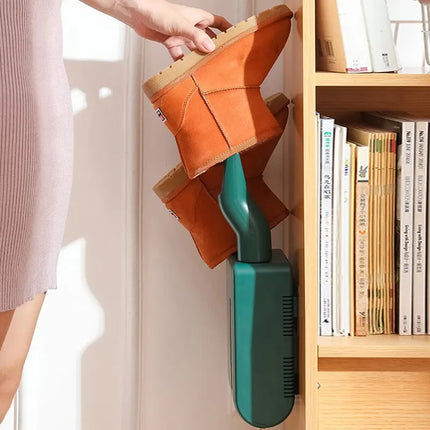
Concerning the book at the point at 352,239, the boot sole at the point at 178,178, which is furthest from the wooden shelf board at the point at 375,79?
the boot sole at the point at 178,178

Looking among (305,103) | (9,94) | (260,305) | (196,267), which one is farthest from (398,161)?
(9,94)

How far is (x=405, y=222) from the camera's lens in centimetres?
119

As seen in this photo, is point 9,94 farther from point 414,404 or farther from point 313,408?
point 414,404

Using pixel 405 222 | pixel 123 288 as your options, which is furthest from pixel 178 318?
pixel 405 222

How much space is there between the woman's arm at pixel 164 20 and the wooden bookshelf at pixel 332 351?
0.55ft

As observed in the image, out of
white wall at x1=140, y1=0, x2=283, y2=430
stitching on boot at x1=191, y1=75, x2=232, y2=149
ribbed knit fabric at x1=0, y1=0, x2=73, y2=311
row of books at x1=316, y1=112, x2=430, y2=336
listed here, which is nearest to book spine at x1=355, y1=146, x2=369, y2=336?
row of books at x1=316, y1=112, x2=430, y2=336

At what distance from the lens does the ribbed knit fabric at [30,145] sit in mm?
957

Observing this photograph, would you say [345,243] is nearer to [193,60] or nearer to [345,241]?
[345,241]

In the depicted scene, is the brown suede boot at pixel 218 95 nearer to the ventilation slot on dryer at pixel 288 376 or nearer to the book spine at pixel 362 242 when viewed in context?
the book spine at pixel 362 242

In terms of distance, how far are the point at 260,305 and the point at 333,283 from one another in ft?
0.43

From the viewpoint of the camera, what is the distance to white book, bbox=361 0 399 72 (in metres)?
1.17

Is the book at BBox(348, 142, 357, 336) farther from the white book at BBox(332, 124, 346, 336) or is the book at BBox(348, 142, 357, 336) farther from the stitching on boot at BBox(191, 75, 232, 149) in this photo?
the stitching on boot at BBox(191, 75, 232, 149)

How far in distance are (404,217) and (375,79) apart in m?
0.23

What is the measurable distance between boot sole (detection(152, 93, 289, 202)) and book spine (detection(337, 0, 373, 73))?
224mm
